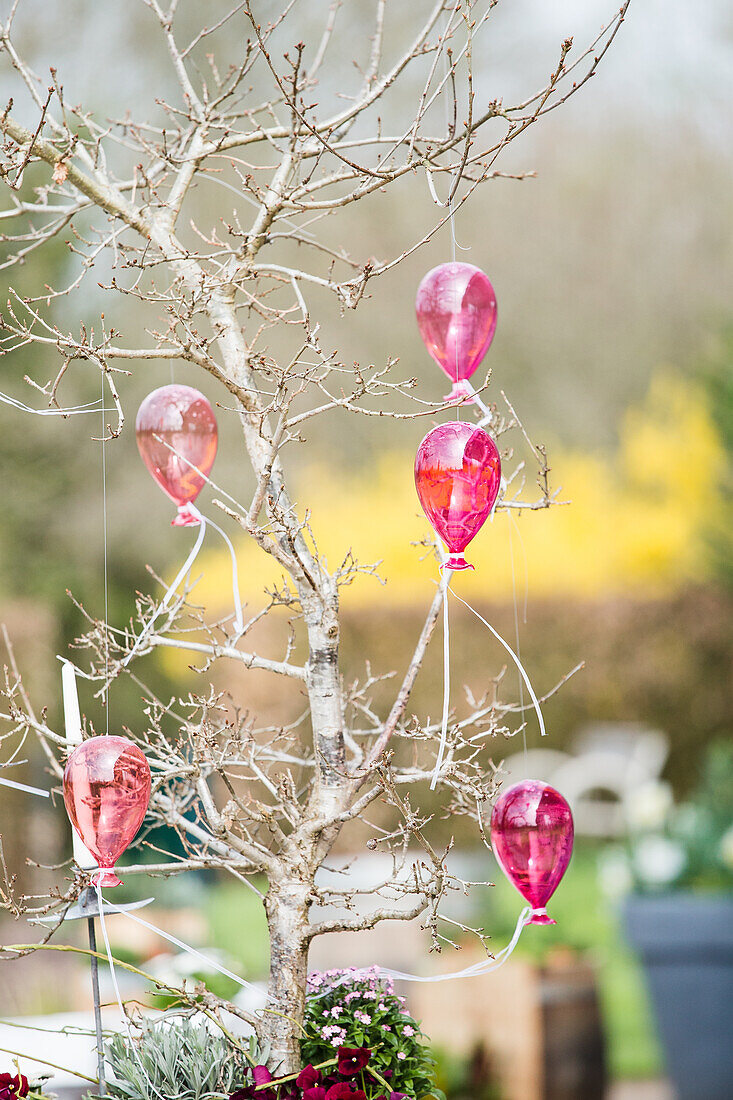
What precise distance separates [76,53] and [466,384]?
347 cm

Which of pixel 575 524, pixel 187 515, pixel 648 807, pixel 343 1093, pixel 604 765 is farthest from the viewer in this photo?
pixel 575 524

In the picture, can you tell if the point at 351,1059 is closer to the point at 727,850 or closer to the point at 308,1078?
the point at 308,1078

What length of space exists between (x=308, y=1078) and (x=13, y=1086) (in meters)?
0.38

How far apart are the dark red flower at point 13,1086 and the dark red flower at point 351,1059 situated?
0.40 m

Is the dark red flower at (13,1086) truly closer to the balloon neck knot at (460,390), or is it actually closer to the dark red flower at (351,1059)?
the dark red flower at (351,1059)

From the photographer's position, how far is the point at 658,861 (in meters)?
3.52

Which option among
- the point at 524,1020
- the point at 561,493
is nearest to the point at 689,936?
the point at 524,1020

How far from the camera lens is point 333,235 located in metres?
4.50

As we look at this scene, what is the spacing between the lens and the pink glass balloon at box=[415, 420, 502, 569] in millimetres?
1387

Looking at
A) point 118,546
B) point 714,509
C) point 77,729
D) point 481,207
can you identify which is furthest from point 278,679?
point 77,729

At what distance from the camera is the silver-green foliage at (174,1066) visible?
141 centimetres

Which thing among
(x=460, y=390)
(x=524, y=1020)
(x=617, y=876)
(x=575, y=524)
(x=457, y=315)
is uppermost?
(x=575, y=524)

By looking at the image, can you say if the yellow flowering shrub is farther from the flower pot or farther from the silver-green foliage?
the silver-green foliage

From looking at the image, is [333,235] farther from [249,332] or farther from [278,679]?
[278,679]
